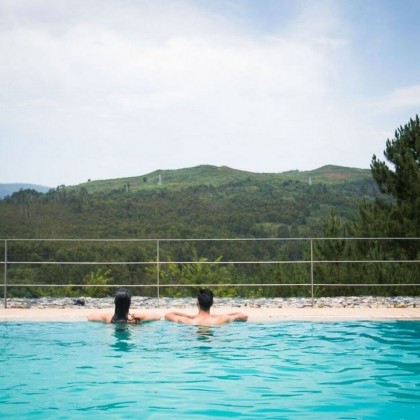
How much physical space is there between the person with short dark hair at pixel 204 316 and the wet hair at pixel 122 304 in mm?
646

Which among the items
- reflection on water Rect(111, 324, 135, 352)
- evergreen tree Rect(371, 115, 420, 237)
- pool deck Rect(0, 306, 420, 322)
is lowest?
reflection on water Rect(111, 324, 135, 352)

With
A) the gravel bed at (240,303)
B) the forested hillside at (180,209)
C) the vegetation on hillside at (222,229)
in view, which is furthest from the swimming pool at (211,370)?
the forested hillside at (180,209)

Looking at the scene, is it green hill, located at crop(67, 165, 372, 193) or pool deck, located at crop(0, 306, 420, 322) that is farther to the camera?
green hill, located at crop(67, 165, 372, 193)

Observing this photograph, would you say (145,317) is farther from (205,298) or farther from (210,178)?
(210,178)

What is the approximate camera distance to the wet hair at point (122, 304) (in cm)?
764

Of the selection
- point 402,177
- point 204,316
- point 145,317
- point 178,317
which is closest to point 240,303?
point 178,317

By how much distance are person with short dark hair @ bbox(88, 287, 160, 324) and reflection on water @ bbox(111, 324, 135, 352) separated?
0.33 feet

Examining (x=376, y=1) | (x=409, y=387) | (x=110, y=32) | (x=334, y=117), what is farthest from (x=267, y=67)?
(x=409, y=387)

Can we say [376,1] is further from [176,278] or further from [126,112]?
[126,112]

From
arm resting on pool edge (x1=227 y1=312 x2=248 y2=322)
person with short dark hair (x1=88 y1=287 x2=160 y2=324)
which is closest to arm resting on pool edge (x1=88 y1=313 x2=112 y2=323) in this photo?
person with short dark hair (x1=88 y1=287 x2=160 y2=324)

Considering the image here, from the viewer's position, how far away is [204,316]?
785cm

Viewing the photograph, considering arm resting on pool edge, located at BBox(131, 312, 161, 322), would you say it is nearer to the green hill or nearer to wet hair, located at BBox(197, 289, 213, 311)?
wet hair, located at BBox(197, 289, 213, 311)

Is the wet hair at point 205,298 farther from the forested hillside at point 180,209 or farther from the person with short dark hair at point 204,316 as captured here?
the forested hillside at point 180,209

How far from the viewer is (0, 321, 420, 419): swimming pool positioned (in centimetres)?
442
